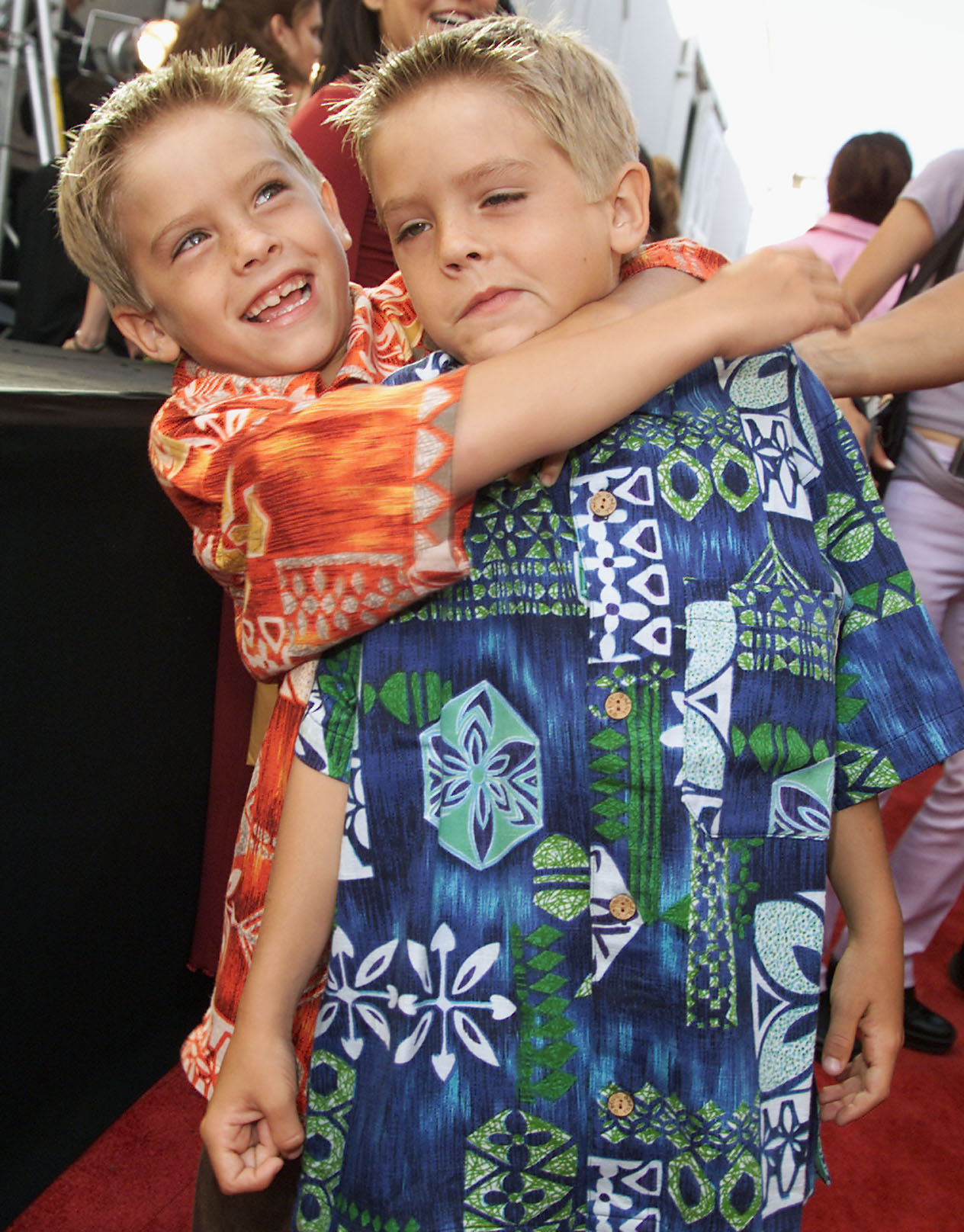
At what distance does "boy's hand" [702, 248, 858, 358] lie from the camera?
60 cm

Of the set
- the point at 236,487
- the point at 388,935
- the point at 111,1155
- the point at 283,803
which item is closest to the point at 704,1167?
the point at 388,935

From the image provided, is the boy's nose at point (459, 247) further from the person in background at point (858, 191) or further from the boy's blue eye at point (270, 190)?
the person in background at point (858, 191)

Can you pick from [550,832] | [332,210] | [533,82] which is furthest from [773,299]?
[332,210]

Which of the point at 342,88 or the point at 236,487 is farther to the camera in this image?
the point at 342,88

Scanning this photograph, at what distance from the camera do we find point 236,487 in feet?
2.12

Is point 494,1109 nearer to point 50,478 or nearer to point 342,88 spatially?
point 50,478

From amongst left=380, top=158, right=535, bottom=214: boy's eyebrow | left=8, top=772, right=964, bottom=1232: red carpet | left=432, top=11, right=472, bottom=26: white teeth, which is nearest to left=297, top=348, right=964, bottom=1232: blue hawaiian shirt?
left=380, top=158, right=535, bottom=214: boy's eyebrow

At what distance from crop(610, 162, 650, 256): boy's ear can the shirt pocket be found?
0.30 m

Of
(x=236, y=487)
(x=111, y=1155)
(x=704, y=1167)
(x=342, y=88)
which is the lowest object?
(x=111, y=1155)

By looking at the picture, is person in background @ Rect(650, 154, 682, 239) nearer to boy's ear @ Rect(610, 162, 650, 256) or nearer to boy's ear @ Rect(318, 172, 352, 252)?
boy's ear @ Rect(318, 172, 352, 252)

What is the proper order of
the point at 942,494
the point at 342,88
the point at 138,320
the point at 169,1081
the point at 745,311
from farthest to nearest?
1. the point at 942,494
2. the point at 169,1081
3. the point at 342,88
4. the point at 138,320
5. the point at 745,311

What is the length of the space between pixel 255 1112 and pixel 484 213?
2.21 feet

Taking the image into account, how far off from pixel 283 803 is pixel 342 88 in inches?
41.1

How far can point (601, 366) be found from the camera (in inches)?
22.6
